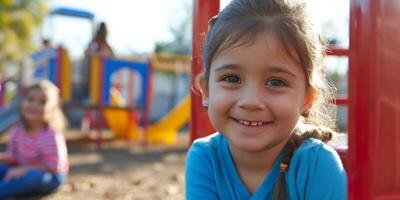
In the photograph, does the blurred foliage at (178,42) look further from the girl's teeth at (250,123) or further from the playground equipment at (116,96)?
the girl's teeth at (250,123)

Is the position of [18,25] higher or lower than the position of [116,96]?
higher

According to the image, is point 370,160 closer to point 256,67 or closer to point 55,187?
point 256,67

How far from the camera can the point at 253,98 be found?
47.2 inches

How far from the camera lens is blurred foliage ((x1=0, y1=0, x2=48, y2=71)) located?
15352 mm

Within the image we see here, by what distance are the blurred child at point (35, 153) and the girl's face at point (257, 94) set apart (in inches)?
79.7

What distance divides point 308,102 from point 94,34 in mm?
7145

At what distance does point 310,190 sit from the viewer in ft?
4.20

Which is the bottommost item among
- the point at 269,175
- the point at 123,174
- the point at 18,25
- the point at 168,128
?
the point at 168,128

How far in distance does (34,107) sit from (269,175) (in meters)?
2.15

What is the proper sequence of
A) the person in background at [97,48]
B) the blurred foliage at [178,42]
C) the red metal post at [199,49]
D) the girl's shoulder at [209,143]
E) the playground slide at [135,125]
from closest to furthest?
1. the girl's shoulder at [209,143]
2. the red metal post at [199,49]
3. the person in background at [97,48]
4. the playground slide at [135,125]
5. the blurred foliage at [178,42]

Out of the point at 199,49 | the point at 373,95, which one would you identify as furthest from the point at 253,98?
the point at 199,49

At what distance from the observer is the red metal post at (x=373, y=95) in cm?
123

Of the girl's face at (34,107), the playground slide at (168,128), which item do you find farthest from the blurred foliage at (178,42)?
the girl's face at (34,107)

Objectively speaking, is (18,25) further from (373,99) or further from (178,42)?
(373,99)
